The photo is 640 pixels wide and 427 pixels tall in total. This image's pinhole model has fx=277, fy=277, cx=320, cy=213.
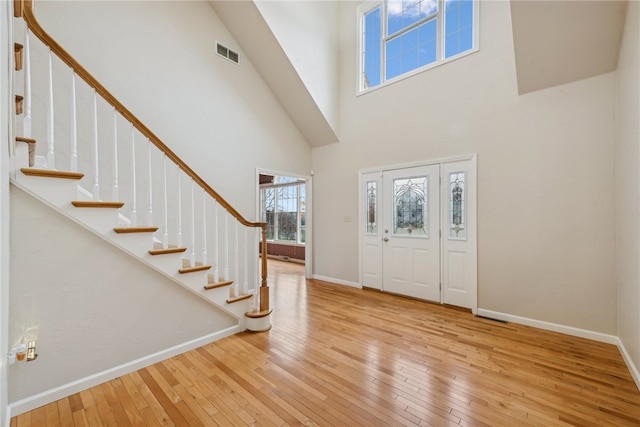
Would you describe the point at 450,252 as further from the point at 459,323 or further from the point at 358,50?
A: the point at 358,50

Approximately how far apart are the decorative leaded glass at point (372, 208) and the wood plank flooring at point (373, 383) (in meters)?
1.89

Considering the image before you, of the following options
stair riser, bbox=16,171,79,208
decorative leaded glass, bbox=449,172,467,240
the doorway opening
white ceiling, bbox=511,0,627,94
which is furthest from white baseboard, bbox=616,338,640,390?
the doorway opening

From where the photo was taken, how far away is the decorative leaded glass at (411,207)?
4227 mm

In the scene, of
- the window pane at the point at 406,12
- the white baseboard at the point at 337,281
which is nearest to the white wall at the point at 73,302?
the white baseboard at the point at 337,281

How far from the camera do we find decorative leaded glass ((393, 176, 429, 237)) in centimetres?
423

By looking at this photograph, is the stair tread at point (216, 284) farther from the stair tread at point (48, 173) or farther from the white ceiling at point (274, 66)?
the white ceiling at point (274, 66)

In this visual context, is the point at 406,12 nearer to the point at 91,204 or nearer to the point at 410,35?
the point at 410,35

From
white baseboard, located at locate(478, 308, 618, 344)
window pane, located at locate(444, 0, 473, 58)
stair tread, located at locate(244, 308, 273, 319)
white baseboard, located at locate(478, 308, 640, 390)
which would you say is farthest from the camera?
window pane, located at locate(444, 0, 473, 58)

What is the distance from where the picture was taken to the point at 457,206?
12.8 feet

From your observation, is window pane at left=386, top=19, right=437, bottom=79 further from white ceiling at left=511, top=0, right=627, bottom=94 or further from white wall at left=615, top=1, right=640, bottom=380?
white wall at left=615, top=1, right=640, bottom=380

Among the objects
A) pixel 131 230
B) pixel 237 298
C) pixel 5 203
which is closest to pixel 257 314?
pixel 237 298

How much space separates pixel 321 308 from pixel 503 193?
111 inches

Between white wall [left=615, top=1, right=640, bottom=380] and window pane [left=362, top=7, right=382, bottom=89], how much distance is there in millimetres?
3014

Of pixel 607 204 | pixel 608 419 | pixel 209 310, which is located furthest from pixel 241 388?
pixel 607 204
